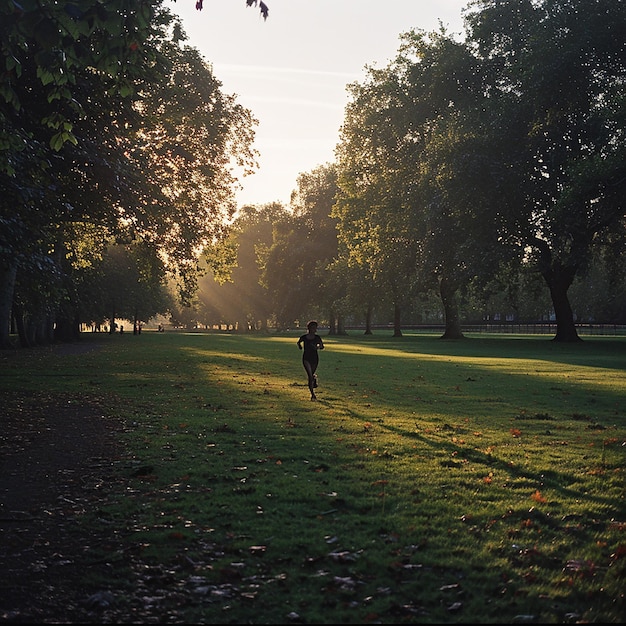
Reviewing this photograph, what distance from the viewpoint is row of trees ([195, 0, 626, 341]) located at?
3609 centimetres

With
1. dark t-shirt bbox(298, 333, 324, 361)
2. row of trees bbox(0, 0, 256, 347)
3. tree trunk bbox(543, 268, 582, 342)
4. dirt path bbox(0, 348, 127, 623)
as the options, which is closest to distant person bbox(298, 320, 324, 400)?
dark t-shirt bbox(298, 333, 324, 361)

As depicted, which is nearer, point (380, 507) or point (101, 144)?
point (380, 507)

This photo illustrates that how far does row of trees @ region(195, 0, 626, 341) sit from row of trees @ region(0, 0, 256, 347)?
44.1ft

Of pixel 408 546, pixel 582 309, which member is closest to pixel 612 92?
pixel 408 546

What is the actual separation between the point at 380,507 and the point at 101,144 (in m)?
15.5

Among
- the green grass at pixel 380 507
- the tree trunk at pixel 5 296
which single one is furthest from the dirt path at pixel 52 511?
the tree trunk at pixel 5 296

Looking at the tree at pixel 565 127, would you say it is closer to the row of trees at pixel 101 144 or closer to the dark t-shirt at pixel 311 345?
the row of trees at pixel 101 144

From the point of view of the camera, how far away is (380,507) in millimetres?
6676

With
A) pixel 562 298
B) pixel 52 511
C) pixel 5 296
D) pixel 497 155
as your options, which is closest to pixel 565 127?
pixel 497 155

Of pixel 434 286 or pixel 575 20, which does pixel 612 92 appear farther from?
pixel 434 286

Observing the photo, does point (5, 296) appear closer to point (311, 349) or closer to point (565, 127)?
point (311, 349)

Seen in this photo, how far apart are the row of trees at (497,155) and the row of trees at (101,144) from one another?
1343cm

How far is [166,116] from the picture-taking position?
32.7 metres

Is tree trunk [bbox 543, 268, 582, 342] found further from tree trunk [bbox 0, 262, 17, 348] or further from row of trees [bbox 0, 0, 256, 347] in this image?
tree trunk [bbox 0, 262, 17, 348]
